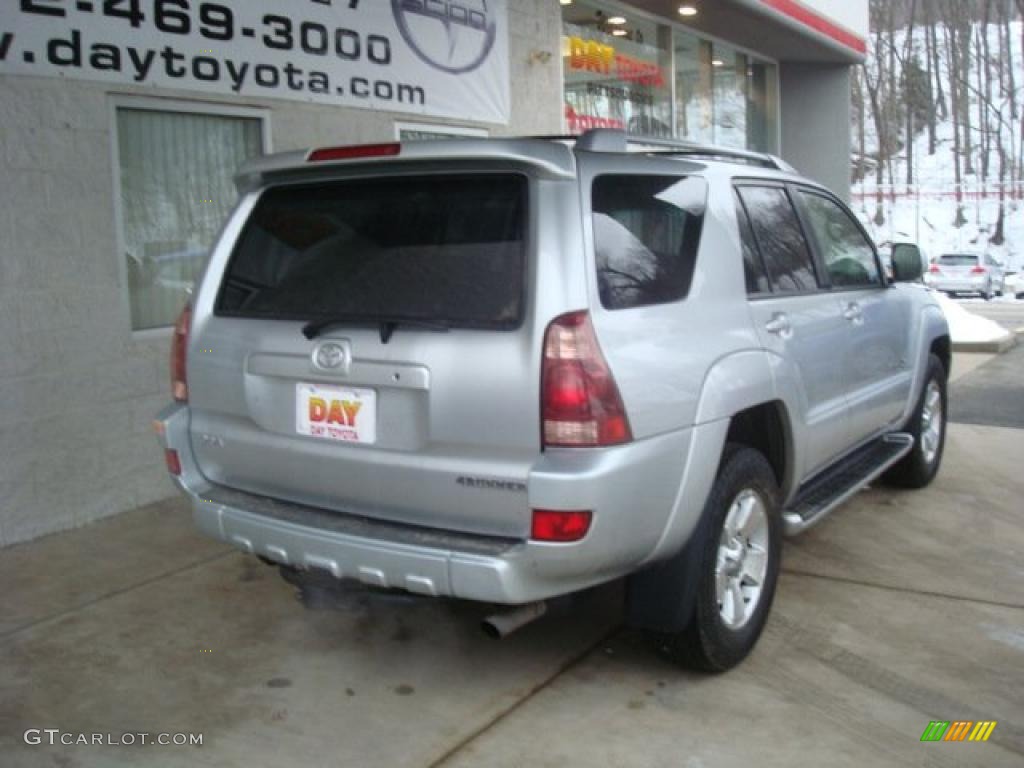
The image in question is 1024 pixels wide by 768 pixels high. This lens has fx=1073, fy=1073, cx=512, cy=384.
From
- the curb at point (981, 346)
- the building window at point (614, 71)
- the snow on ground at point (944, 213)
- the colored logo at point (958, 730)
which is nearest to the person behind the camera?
A: the colored logo at point (958, 730)

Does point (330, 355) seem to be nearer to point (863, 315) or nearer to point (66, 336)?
point (66, 336)

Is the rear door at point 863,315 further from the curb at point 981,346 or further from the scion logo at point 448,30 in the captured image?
the curb at point 981,346

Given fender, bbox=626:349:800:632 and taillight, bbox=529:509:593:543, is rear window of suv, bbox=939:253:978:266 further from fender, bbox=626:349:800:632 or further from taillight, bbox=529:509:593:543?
taillight, bbox=529:509:593:543

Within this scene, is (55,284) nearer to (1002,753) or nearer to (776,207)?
(776,207)

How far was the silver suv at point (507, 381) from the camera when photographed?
3150 mm

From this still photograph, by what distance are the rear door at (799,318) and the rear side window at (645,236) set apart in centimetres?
43

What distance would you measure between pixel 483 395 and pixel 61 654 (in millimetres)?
2127

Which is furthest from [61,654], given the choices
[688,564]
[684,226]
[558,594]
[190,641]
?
[684,226]

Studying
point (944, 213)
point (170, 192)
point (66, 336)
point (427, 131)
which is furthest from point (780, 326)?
point (944, 213)

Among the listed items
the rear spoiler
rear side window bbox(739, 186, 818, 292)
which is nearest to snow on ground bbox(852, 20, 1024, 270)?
rear side window bbox(739, 186, 818, 292)

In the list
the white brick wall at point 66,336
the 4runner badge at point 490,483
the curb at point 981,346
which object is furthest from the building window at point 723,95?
the 4runner badge at point 490,483

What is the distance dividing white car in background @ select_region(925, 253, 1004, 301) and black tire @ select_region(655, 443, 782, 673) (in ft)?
93.5

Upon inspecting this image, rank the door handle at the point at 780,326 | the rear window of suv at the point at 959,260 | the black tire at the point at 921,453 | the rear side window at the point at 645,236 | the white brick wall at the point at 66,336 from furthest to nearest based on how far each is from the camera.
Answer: the rear window of suv at the point at 959,260, the black tire at the point at 921,453, the white brick wall at the point at 66,336, the door handle at the point at 780,326, the rear side window at the point at 645,236

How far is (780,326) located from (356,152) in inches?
69.0
